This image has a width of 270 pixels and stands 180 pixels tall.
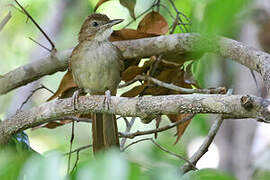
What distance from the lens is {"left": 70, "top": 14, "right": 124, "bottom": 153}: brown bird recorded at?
12.4 ft

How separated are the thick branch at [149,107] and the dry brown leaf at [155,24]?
37.2 inches

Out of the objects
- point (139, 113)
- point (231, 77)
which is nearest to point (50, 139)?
point (231, 77)

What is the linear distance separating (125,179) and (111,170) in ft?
0.17

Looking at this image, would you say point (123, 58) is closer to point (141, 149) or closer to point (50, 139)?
point (141, 149)

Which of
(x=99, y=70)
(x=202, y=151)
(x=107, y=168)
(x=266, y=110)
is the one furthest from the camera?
(x=99, y=70)

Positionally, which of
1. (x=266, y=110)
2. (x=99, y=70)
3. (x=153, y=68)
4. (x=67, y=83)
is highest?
(x=266, y=110)

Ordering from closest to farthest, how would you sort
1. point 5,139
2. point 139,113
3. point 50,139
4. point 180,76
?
point 139,113 < point 5,139 < point 180,76 < point 50,139

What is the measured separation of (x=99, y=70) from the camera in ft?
12.9

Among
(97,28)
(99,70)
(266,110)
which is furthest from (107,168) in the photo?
(97,28)

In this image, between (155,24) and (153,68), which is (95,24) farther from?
(153,68)

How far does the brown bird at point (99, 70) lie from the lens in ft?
12.4

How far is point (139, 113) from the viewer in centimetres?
260

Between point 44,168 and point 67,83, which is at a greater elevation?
point 44,168

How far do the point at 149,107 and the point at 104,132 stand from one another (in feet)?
4.12
